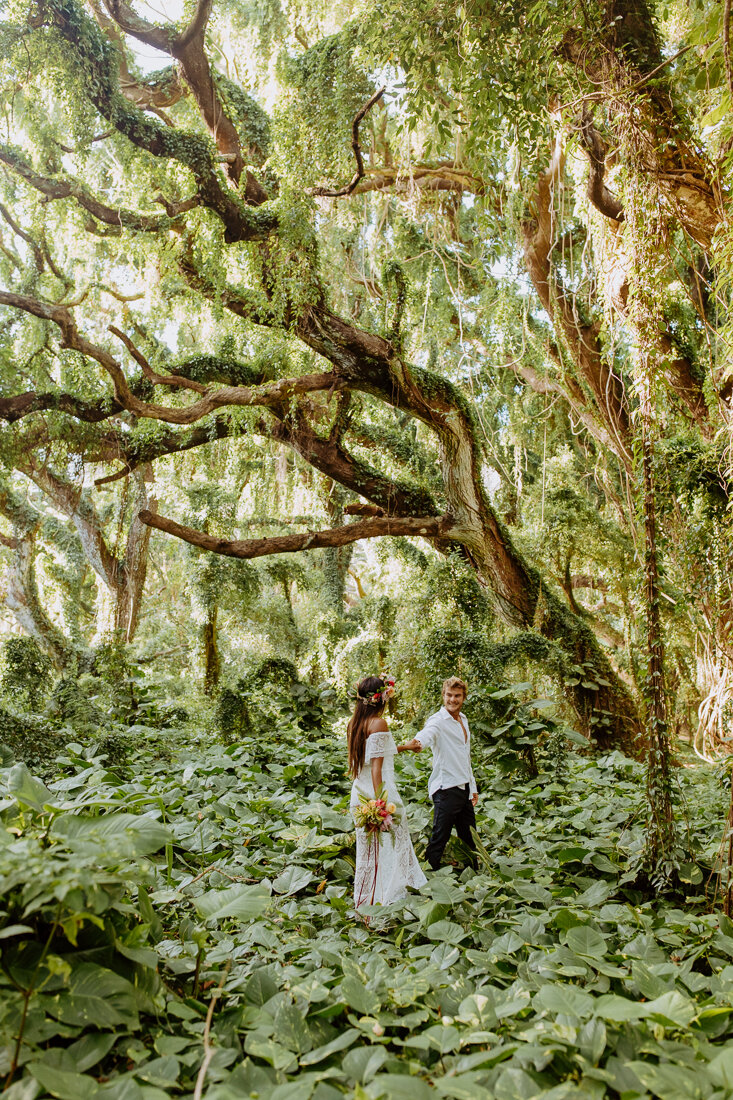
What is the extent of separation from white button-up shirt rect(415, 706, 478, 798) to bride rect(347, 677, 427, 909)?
0.95 ft

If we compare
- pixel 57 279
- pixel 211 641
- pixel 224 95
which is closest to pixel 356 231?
pixel 224 95

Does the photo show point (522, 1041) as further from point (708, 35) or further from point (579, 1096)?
point (708, 35)

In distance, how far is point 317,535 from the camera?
7422 millimetres

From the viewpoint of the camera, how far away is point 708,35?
8.54ft

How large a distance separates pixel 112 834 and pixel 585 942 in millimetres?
1501

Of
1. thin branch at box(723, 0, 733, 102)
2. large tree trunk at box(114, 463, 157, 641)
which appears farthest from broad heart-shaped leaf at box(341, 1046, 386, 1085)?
large tree trunk at box(114, 463, 157, 641)

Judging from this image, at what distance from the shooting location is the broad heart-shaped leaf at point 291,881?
9.46ft

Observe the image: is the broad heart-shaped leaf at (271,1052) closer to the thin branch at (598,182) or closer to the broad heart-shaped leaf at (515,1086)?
the broad heart-shaped leaf at (515,1086)

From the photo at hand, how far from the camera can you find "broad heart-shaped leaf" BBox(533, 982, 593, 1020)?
1695 mm

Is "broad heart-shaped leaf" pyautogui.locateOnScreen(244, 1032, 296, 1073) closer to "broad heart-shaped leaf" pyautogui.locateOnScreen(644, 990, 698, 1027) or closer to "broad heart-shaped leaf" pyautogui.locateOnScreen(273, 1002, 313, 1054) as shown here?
"broad heart-shaped leaf" pyautogui.locateOnScreen(273, 1002, 313, 1054)

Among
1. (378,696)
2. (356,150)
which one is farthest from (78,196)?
(378,696)

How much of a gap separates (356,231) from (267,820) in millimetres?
7243

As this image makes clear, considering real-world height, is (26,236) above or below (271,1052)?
above

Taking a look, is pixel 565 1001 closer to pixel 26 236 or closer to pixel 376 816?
pixel 376 816
